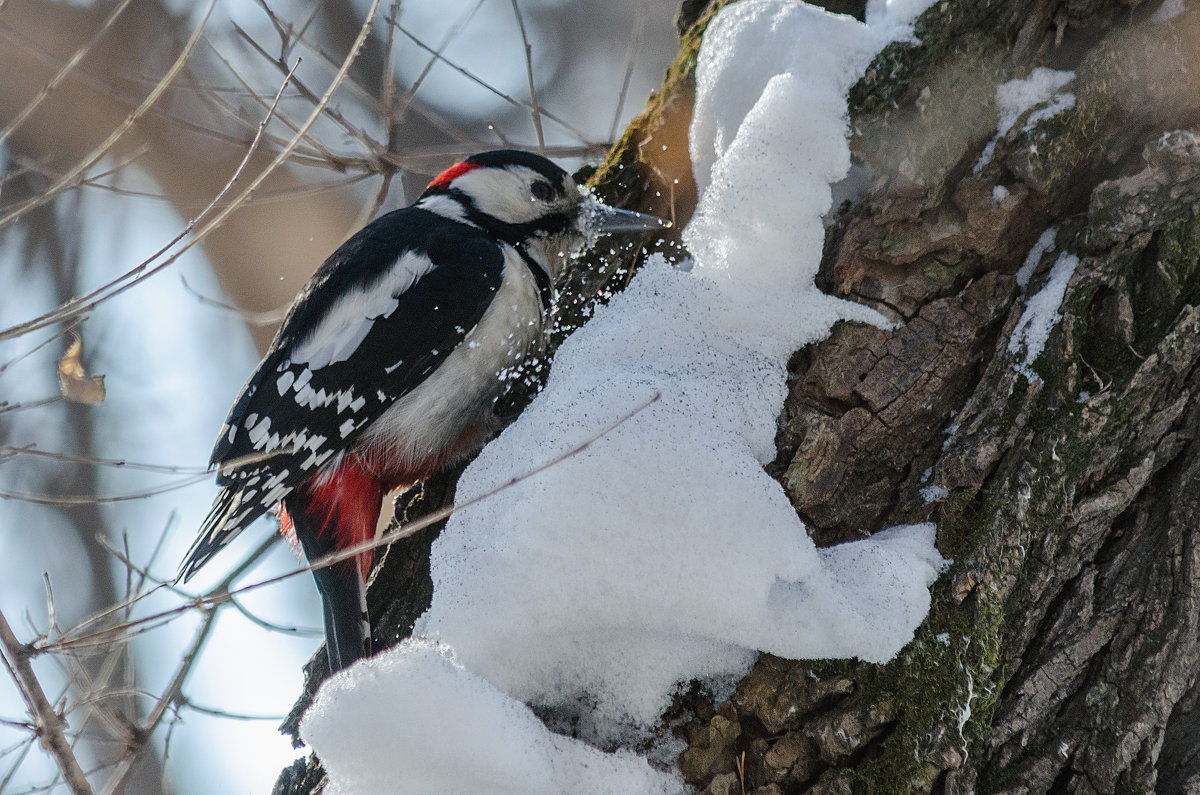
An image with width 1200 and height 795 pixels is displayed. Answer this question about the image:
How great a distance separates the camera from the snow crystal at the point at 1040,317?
5.68 feet

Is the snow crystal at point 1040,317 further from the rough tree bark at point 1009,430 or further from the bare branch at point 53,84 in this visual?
the bare branch at point 53,84

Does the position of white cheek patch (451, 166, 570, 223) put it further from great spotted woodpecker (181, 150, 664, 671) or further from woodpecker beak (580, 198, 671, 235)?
woodpecker beak (580, 198, 671, 235)

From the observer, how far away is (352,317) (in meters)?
2.47

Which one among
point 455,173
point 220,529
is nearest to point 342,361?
point 220,529

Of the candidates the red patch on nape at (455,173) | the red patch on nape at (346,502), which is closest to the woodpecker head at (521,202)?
the red patch on nape at (455,173)

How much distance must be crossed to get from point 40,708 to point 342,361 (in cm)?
106

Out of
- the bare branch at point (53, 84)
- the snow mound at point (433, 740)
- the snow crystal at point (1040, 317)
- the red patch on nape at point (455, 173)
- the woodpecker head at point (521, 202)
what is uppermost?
the red patch on nape at point (455, 173)

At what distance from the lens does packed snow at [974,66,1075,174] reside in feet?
6.07

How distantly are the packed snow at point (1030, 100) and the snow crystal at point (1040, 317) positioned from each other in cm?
26

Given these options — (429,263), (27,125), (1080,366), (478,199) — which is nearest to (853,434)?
(1080,366)

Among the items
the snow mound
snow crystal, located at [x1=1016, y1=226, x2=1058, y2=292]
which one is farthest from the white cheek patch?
the snow mound

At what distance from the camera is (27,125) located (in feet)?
13.0

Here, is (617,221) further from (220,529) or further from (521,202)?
(220,529)

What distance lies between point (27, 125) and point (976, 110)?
3797 mm
